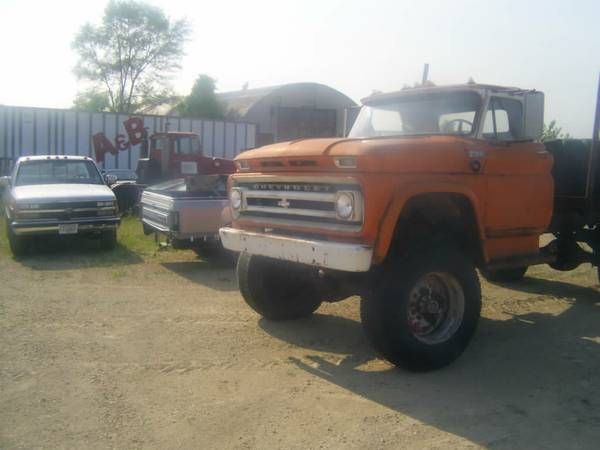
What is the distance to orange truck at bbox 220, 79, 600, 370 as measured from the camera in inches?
187

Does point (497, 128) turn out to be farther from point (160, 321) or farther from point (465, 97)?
point (160, 321)

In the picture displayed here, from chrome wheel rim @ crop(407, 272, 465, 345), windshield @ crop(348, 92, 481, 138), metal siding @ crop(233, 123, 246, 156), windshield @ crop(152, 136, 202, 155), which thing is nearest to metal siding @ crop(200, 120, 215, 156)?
metal siding @ crop(233, 123, 246, 156)

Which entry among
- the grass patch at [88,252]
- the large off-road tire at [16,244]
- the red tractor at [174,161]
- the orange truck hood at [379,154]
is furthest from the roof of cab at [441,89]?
the red tractor at [174,161]

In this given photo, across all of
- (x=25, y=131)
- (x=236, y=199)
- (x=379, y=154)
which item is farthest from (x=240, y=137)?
(x=379, y=154)

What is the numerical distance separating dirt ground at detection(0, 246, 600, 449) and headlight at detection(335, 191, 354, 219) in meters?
1.35

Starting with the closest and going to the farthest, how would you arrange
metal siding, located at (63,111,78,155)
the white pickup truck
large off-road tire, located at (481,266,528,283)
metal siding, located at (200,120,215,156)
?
large off-road tire, located at (481,266,528,283)
the white pickup truck
metal siding, located at (63,111,78,155)
metal siding, located at (200,120,215,156)

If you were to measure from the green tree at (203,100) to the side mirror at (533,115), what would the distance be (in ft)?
104

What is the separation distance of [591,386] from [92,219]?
837 cm

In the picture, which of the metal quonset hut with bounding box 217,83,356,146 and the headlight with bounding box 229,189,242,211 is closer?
the headlight with bounding box 229,189,242,211

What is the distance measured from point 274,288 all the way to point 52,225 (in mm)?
5589

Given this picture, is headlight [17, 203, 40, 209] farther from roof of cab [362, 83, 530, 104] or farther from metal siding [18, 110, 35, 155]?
metal siding [18, 110, 35, 155]

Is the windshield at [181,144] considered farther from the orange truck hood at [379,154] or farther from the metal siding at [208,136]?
the orange truck hood at [379,154]

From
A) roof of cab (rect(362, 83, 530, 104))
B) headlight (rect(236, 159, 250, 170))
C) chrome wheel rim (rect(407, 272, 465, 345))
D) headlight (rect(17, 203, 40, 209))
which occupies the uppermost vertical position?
roof of cab (rect(362, 83, 530, 104))

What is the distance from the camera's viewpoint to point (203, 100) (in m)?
37.1
